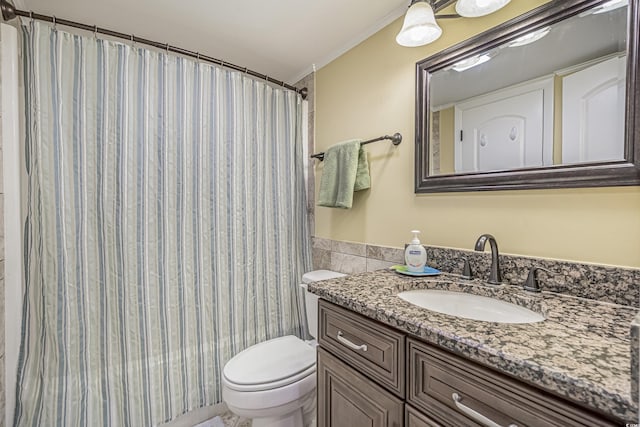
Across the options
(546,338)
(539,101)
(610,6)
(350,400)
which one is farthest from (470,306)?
(610,6)

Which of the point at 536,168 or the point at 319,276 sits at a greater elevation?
the point at 536,168

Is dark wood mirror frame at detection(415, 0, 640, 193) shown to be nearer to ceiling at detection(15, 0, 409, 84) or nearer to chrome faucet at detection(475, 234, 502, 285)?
chrome faucet at detection(475, 234, 502, 285)

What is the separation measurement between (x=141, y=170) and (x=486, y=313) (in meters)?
1.63

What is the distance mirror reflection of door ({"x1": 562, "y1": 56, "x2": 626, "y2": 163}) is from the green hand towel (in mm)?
853

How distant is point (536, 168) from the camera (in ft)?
3.15

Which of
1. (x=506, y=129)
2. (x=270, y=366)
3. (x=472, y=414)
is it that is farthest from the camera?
(x=270, y=366)

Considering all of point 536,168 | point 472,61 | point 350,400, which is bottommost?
point 350,400

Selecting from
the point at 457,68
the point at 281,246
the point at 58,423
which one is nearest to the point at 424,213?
the point at 457,68

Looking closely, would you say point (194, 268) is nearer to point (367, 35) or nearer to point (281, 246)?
point (281, 246)

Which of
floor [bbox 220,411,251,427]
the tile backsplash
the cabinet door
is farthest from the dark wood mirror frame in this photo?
floor [bbox 220,411,251,427]

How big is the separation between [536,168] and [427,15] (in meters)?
0.69

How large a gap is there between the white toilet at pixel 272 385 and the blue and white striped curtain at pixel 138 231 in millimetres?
368

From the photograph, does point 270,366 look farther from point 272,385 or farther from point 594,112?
point 594,112

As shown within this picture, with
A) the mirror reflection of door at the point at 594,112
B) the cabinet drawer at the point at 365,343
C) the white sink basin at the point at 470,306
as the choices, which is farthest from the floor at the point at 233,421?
the mirror reflection of door at the point at 594,112
